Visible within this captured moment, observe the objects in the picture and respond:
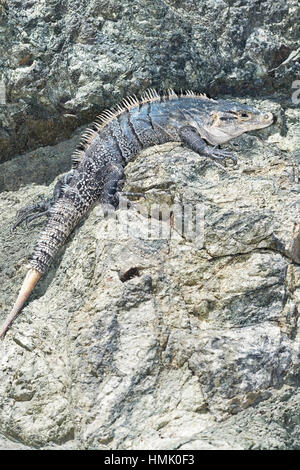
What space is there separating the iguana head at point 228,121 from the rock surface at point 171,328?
0.56 meters

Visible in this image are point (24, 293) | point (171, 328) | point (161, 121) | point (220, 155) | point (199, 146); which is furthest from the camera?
point (161, 121)

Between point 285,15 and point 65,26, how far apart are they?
1842 mm

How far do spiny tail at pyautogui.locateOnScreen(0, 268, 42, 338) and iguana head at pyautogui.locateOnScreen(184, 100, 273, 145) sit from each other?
5.84 feet

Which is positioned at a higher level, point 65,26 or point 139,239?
point 65,26

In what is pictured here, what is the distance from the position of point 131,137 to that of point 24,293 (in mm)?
1562

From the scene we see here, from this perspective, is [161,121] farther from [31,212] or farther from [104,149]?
[31,212]

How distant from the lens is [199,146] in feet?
17.1

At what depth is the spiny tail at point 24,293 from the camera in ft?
15.1

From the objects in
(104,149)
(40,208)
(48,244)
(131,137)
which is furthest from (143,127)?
(48,244)

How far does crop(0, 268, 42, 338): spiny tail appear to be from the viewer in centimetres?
461

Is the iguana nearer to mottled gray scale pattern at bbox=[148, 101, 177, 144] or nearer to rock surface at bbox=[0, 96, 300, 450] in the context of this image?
mottled gray scale pattern at bbox=[148, 101, 177, 144]

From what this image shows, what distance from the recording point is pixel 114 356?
4125mm

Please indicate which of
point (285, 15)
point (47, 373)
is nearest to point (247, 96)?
point (285, 15)

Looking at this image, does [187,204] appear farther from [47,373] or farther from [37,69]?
[37,69]
